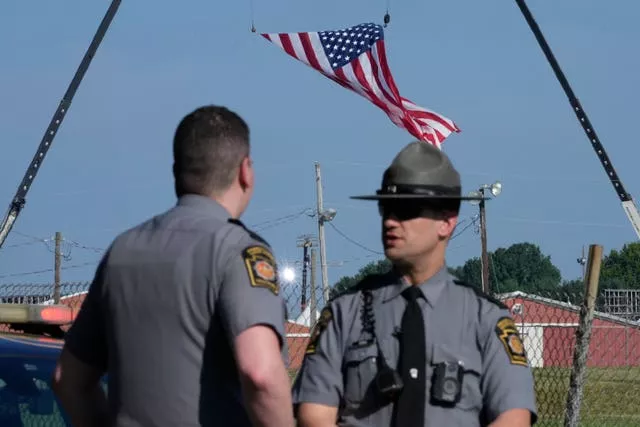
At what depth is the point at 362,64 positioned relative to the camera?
17219 mm

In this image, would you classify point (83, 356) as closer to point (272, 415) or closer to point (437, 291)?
point (272, 415)

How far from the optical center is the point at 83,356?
4.09 metres

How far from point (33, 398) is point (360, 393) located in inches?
81.5

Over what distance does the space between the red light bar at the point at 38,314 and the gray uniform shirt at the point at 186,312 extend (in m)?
2.49

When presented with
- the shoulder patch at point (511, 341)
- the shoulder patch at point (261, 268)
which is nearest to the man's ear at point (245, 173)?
the shoulder patch at point (261, 268)

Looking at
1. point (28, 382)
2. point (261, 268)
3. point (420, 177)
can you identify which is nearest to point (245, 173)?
point (261, 268)

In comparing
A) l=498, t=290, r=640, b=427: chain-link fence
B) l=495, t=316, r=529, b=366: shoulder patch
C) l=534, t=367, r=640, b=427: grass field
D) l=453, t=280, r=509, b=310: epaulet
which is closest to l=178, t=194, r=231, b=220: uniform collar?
l=453, t=280, r=509, b=310: epaulet

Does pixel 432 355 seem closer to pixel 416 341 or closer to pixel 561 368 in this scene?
pixel 416 341

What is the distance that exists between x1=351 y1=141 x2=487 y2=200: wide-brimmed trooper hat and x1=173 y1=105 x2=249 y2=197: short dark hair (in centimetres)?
46

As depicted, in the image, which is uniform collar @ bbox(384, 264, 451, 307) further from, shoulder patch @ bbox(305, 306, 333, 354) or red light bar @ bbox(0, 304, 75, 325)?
red light bar @ bbox(0, 304, 75, 325)

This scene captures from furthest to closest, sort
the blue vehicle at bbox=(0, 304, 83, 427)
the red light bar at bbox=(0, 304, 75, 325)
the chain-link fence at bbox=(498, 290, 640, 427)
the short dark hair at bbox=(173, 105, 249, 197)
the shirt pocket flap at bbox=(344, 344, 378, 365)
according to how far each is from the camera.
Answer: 1. the chain-link fence at bbox=(498, 290, 640, 427)
2. the red light bar at bbox=(0, 304, 75, 325)
3. the blue vehicle at bbox=(0, 304, 83, 427)
4. the shirt pocket flap at bbox=(344, 344, 378, 365)
5. the short dark hair at bbox=(173, 105, 249, 197)

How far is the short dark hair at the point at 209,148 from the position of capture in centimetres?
383

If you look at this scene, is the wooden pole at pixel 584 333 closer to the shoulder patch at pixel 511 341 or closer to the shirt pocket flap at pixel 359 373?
the shoulder patch at pixel 511 341

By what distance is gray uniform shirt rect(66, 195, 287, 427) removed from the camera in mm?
3697
